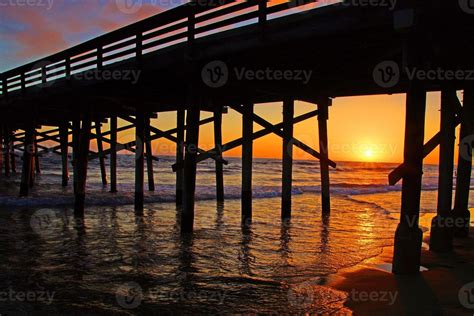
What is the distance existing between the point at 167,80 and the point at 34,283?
214 inches

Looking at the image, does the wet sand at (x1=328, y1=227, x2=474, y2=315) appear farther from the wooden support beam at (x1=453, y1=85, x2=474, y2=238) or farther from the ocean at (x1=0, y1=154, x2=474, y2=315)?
the wooden support beam at (x1=453, y1=85, x2=474, y2=238)

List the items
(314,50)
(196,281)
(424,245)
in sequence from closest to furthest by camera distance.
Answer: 1. (196,281)
2. (314,50)
3. (424,245)

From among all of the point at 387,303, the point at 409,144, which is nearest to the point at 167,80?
the point at 409,144

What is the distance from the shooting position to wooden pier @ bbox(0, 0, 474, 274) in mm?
5121

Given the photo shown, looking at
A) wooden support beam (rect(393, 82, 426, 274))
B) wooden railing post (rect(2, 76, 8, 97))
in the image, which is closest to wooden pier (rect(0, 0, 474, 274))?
wooden support beam (rect(393, 82, 426, 274))

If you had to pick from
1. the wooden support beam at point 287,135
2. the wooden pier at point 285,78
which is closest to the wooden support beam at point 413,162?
the wooden pier at point 285,78

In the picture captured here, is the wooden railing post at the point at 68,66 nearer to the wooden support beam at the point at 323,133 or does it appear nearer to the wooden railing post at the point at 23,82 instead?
the wooden railing post at the point at 23,82

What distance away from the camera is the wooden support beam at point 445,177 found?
6.69 metres

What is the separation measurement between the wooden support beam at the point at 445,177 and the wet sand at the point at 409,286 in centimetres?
30

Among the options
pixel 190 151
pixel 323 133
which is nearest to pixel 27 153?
pixel 190 151

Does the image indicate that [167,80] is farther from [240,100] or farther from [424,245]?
[424,245]

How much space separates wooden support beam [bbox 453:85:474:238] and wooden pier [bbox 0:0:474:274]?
2cm

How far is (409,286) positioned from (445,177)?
100 inches

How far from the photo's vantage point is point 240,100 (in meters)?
11.2
